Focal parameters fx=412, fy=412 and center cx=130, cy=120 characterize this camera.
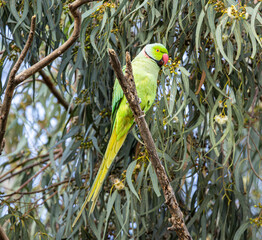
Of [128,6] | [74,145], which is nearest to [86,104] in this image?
[74,145]

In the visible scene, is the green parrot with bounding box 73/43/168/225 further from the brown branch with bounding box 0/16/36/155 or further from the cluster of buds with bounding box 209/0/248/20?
the brown branch with bounding box 0/16/36/155

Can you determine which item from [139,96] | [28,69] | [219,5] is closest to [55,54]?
[28,69]

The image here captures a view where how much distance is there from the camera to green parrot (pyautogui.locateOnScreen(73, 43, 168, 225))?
1993 mm

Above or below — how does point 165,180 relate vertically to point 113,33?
below

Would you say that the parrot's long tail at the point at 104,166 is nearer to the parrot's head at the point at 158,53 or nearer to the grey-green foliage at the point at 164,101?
the grey-green foliage at the point at 164,101

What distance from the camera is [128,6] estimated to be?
2268 millimetres

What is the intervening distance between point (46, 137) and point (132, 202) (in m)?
1.55

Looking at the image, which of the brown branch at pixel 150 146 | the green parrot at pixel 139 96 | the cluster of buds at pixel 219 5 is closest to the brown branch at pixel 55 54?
the green parrot at pixel 139 96

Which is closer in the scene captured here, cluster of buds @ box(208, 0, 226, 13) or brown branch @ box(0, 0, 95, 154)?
brown branch @ box(0, 0, 95, 154)

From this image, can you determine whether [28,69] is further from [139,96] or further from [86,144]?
[86,144]

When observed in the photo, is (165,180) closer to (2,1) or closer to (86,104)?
(86,104)

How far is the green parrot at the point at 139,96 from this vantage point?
199cm

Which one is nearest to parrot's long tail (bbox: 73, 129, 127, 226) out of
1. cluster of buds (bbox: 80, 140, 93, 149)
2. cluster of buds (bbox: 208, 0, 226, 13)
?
cluster of buds (bbox: 80, 140, 93, 149)

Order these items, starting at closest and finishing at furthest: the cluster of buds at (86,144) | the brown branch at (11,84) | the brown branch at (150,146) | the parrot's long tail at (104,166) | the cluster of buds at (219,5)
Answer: the brown branch at (150,146)
the brown branch at (11,84)
the cluster of buds at (219,5)
the parrot's long tail at (104,166)
the cluster of buds at (86,144)
